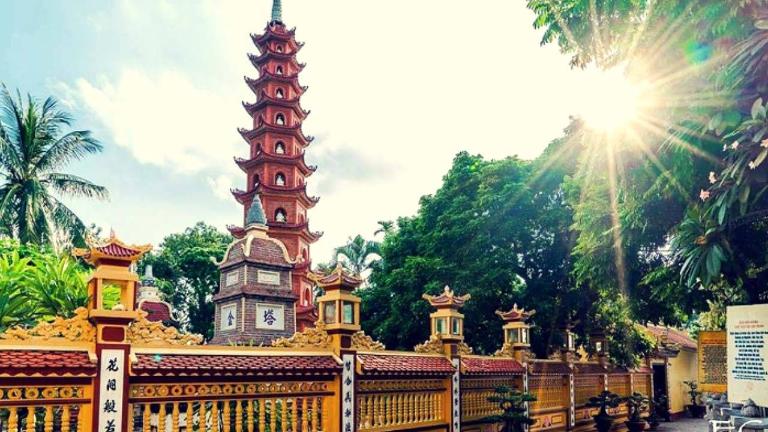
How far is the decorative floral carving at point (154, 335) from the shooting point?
5.84 meters

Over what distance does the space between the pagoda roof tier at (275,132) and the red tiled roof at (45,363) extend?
18.0 meters

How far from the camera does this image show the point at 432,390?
9.23 meters

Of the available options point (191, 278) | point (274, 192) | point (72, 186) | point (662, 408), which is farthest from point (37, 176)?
point (662, 408)

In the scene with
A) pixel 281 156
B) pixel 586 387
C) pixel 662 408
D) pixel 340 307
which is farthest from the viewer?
pixel 281 156

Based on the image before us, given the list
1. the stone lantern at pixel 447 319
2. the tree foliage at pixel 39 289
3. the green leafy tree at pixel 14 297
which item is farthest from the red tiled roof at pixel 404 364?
the green leafy tree at pixel 14 297

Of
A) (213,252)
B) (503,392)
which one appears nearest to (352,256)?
(213,252)

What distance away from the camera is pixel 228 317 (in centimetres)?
1599

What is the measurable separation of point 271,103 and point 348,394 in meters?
17.4

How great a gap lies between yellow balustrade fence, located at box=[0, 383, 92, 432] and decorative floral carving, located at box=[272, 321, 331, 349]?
220 centimetres

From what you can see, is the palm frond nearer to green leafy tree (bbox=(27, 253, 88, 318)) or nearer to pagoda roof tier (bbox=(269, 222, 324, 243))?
pagoda roof tier (bbox=(269, 222, 324, 243))

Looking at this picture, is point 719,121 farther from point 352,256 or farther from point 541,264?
point 352,256

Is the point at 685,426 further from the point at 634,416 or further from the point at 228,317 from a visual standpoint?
the point at 228,317

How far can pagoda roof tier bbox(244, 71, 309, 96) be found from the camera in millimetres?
23812

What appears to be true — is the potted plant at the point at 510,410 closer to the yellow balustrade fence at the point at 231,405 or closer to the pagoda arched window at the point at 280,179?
the yellow balustrade fence at the point at 231,405
